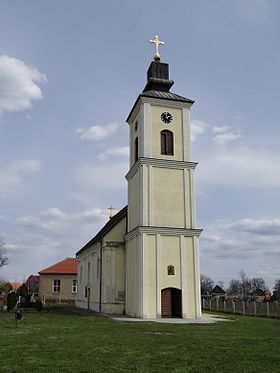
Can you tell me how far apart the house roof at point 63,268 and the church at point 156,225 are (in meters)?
28.6

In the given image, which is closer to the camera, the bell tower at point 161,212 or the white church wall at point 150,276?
the white church wall at point 150,276

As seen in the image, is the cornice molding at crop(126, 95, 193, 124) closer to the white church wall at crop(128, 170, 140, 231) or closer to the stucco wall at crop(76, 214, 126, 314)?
the white church wall at crop(128, 170, 140, 231)

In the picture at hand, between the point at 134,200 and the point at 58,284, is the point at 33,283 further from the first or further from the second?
the point at 134,200

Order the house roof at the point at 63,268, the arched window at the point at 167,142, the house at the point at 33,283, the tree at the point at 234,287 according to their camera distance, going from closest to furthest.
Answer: the arched window at the point at 167,142, the house roof at the point at 63,268, the house at the point at 33,283, the tree at the point at 234,287

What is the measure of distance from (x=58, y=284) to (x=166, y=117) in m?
38.2

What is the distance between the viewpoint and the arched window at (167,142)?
97.6 feet

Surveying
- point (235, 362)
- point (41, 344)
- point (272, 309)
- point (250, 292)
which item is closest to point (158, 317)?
point (272, 309)

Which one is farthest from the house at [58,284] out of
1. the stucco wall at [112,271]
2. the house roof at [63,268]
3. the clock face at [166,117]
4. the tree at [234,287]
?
the tree at [234,287]

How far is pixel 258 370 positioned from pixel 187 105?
77.6 feet

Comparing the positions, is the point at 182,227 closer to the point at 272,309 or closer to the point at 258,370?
the point at 272,309

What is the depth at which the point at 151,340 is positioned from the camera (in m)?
14.1

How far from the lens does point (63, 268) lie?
62.4 m

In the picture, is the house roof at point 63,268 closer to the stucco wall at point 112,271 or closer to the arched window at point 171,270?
the stucco wall at point 112,271

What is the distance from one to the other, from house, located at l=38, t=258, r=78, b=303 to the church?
28266 millimetres
